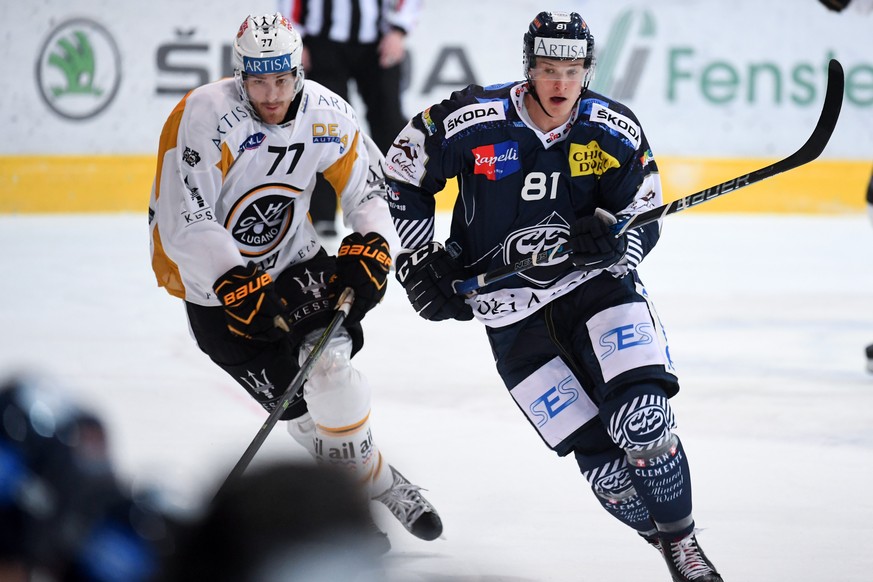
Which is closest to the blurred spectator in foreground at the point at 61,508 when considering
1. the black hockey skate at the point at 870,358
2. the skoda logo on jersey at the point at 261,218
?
the skoda logo on jersey at the point at 261,218

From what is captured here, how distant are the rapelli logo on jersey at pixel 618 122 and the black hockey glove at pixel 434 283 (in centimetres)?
42

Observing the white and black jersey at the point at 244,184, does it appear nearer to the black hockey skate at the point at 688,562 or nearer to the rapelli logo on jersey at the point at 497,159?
the rapelli logo on jersey at the point at 497,159

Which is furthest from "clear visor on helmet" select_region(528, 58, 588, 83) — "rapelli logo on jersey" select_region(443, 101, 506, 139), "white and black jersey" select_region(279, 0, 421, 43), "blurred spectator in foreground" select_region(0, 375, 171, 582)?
"white and black jersey" select_region(279, 0, 421, 43)

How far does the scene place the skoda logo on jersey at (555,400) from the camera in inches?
104

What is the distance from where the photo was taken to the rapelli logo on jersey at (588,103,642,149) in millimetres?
2631

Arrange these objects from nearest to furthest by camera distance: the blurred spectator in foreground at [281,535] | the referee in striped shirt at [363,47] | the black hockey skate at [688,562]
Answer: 1. the blurred spectator in foreground at [281,535]
2. the black hockey skate at [688,562]
3. the referee in striped shirt at [363,47]

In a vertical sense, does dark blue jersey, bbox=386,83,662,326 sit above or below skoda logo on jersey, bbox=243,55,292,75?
below

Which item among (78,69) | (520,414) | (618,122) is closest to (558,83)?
(618,122)

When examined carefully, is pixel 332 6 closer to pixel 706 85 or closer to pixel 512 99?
pixel 706 85

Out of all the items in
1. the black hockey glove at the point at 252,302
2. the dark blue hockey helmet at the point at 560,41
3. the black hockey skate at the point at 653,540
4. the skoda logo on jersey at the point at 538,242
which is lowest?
the black hockey skate at the point at 653,540

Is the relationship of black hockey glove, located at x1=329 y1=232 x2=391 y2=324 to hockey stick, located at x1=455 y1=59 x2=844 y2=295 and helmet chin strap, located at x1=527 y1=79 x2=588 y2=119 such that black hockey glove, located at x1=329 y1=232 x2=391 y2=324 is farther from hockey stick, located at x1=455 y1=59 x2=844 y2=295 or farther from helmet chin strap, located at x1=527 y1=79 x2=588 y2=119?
helmet chin strap, located at x1=527 y1=79 x2=588 y2=119

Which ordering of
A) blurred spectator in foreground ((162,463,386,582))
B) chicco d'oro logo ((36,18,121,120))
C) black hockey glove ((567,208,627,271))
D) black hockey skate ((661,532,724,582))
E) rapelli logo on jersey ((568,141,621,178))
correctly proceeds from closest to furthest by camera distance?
blurred spectator in foreground ((162,463,386,582)) < black hockey skate ((661,532,724,582)) < black hockey glove ((567,208,627,271)) < rapelli logo on jersey ((568,141,621,178)) < chicco d'oro logo ((36,18,121,120))

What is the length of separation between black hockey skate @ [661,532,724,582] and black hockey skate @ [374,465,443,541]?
1.91 feet

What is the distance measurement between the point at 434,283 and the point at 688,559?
0.75 m
